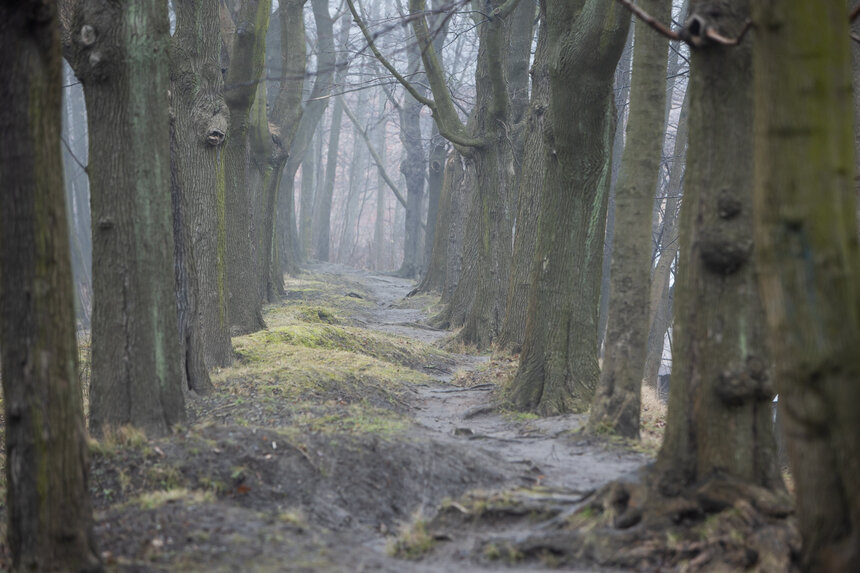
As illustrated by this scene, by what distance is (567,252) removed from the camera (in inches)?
289

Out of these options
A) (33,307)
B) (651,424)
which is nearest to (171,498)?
(33,307)

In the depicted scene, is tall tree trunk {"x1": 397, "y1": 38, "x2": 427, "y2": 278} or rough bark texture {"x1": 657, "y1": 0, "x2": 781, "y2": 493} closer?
rough bark texture {"x1": 657, "y1": 0, "x2": 781, "y2": 493}

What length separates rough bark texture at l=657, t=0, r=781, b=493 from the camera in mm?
3637

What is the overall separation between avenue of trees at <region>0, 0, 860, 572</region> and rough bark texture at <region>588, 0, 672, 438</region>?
18 millimetres

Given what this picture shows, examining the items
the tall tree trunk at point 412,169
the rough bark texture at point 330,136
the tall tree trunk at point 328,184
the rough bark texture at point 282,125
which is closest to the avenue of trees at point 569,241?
the rough bark texture at point 282,125

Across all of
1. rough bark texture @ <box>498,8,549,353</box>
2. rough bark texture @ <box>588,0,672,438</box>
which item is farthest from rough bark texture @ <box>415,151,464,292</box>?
rough bark texture @ <box>588,0,672,438</box>

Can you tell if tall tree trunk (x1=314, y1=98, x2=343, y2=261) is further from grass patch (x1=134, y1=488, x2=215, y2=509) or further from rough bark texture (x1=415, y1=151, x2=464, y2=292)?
grass patch (x1=134, y1=488, x2=215, y2=509)

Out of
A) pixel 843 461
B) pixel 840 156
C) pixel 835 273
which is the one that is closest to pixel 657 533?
pixel 843 461

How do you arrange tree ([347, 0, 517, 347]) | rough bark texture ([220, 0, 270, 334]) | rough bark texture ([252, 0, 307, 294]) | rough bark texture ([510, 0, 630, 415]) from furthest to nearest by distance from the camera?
rough bark texture ([252, 0, 307, 294]) < tree ([347, 0, 517, 347]) < rough bark texture ([220, 0, 270, 334]) < rough bark texture ([510, 0, 630, 415])

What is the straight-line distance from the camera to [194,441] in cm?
526

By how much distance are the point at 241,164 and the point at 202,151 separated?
3046mm

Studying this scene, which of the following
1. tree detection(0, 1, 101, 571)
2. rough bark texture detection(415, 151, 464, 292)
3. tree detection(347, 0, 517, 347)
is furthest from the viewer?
rough bark texture detection(415, 151, 464, 292)

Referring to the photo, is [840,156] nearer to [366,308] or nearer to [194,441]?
[194,441]

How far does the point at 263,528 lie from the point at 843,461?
2817 mm
